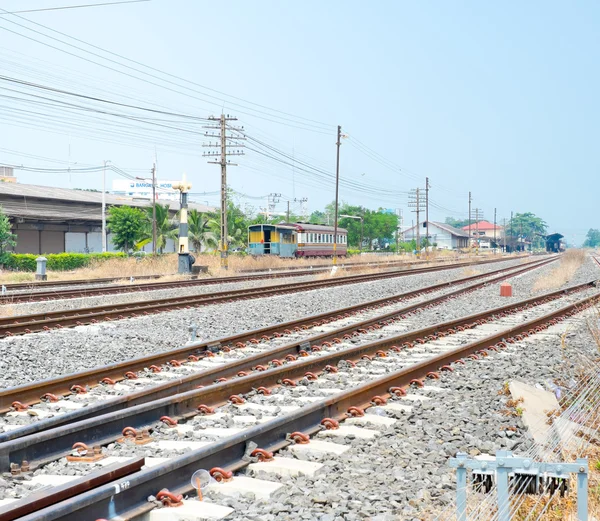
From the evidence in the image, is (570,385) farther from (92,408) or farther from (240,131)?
(240,131)

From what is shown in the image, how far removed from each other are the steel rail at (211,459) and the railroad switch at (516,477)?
6.08 feet

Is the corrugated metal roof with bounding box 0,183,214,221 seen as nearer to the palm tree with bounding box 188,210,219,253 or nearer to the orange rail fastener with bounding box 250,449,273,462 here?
the palm tree with bounding box 188,210,219,253

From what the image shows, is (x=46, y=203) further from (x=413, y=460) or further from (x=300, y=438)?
(x=413, y=460)

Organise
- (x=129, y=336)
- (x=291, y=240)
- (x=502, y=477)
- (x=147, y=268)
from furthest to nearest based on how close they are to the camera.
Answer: (x=291, y=240)
(x=147, y=268)
(x=129, y=336)
(x=502, y=477)

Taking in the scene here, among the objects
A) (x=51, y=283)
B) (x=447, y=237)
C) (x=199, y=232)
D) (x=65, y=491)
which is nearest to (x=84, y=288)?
(x=51, y=283)

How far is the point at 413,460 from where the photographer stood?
Result: 5.12 metres

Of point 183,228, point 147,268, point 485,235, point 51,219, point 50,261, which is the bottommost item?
point 147,268

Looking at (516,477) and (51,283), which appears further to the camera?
(51,283)

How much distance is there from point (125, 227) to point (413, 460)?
47193 millimetres

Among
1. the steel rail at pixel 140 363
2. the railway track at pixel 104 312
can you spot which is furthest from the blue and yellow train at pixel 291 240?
the steel rail at pixel 140 363

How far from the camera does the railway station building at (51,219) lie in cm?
4342

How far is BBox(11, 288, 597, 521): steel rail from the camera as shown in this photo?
3764mm

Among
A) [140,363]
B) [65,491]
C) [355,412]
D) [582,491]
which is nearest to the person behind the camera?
[582,491]

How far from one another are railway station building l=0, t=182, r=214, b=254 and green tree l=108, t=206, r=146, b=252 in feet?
3.55
